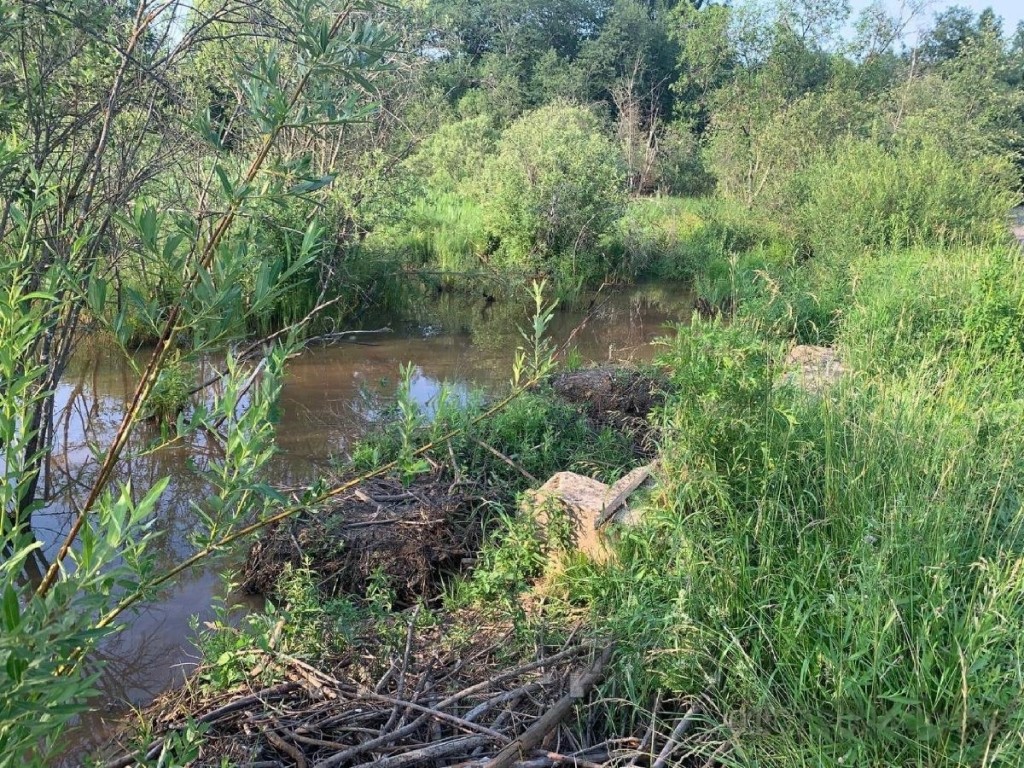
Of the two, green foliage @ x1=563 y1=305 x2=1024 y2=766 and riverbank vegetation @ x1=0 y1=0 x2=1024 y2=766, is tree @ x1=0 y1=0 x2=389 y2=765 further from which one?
green foliage @ x1=563 y1=305 x2=1024 y2=766

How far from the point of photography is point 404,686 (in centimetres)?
298

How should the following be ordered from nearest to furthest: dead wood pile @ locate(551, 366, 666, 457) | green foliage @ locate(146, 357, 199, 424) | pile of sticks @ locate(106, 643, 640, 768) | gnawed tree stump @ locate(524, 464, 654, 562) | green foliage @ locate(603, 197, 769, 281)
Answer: green foliage @ locate(146, 357, 199, 424)
pile of sticks @ locate(106, 643, 640, 768)
gnawed tree stump @ locate(524, 464, 654, 562)
dead wood pile @ locate(551, 366, 666, 457)
green foliage @ locate(603, 197, 769, 281)

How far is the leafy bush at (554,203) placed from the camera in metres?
14.2

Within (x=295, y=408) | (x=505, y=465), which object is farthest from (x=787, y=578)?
(x=295, y=408)

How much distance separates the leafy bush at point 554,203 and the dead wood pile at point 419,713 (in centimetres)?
1149

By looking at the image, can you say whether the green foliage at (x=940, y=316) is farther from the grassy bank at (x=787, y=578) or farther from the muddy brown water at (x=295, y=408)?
the muddy brown water at (x=295, y=408)

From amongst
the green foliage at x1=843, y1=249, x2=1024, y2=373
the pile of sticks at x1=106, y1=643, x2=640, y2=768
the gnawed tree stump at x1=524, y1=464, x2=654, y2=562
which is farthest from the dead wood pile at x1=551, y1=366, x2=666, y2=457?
the pile of sticks at x1=106, y1=643, x2=640, y2=768

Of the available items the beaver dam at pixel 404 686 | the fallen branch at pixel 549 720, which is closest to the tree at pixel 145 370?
the beaver dam at pixel 404 686

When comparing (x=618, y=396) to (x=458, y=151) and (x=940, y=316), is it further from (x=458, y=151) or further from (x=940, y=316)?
(x=458, y=151)

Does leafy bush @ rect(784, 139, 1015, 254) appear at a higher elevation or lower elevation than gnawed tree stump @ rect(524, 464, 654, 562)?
higher

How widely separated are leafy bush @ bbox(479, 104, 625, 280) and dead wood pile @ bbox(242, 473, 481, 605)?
973 centimetres

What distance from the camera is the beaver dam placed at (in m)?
2.60

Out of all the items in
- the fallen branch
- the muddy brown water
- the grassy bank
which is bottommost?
the muddy brown water

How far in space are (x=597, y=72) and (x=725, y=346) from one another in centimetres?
3486
